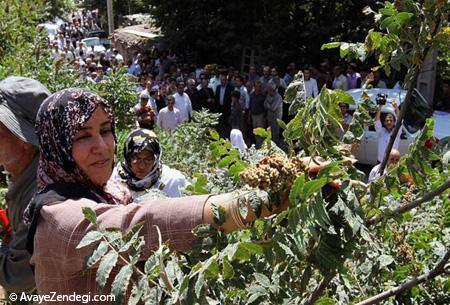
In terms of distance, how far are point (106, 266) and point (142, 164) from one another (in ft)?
8.72

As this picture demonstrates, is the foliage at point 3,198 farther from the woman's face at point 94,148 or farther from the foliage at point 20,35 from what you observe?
the foliage at point 20,35

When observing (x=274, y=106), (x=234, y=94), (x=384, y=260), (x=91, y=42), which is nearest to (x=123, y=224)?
(x=384, y=260)

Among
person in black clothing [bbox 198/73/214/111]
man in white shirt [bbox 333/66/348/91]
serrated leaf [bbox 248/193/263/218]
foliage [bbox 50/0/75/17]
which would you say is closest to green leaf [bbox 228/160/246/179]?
serrated leaf [bbox 248/193/263/218]

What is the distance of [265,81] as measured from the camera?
13.4 meters

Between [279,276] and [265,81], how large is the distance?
1198cm

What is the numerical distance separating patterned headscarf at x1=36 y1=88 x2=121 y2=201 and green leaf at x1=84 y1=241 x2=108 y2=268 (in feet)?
1.69

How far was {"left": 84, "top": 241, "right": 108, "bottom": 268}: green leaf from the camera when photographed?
4.52ft

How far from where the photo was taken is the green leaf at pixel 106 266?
4.31 feet

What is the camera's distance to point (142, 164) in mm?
3979

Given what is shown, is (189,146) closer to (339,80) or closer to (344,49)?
(344,49)

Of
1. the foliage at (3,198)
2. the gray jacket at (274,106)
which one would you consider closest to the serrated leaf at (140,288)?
the foliage at (3,198)

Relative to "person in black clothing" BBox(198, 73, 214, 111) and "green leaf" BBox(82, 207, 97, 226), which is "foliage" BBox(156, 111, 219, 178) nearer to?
"green leaf" BBox(82, 207, 97, 226)

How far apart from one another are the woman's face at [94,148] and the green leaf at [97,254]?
51 centimetres

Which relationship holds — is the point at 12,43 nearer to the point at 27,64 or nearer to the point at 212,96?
the point at 27,64
